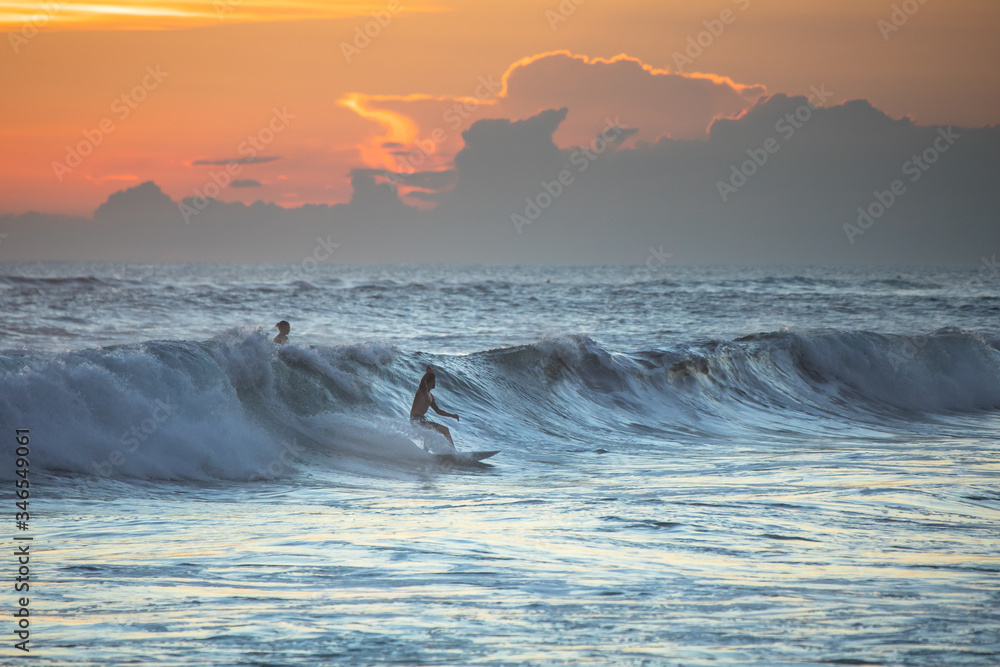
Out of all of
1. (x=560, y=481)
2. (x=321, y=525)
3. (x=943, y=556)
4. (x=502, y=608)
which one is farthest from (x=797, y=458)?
(x=502, y=608)

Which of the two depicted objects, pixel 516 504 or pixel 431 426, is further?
pixel 431 426

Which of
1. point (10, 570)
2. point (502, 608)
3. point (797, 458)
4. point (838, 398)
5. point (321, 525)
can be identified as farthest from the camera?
point (838, 398)

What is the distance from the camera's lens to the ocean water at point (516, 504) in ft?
17.4

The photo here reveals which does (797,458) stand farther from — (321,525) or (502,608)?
(502,608)

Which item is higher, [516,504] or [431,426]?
[431,426]

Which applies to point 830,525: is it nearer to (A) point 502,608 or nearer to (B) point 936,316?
(A) point 502,608

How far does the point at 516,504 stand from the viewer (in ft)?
30.5

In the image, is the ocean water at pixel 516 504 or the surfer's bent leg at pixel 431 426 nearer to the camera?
the ocean water at pixel 516 504

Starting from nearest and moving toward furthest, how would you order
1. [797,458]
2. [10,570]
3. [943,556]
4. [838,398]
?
[10,570], [943,556], [797,458], [838,398]

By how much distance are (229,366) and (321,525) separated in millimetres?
5743

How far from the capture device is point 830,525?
8.15 m

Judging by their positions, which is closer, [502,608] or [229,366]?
[502,608]

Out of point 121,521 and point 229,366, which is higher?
point 229,366

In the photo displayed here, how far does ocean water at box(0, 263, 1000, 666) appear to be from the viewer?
209 inches
